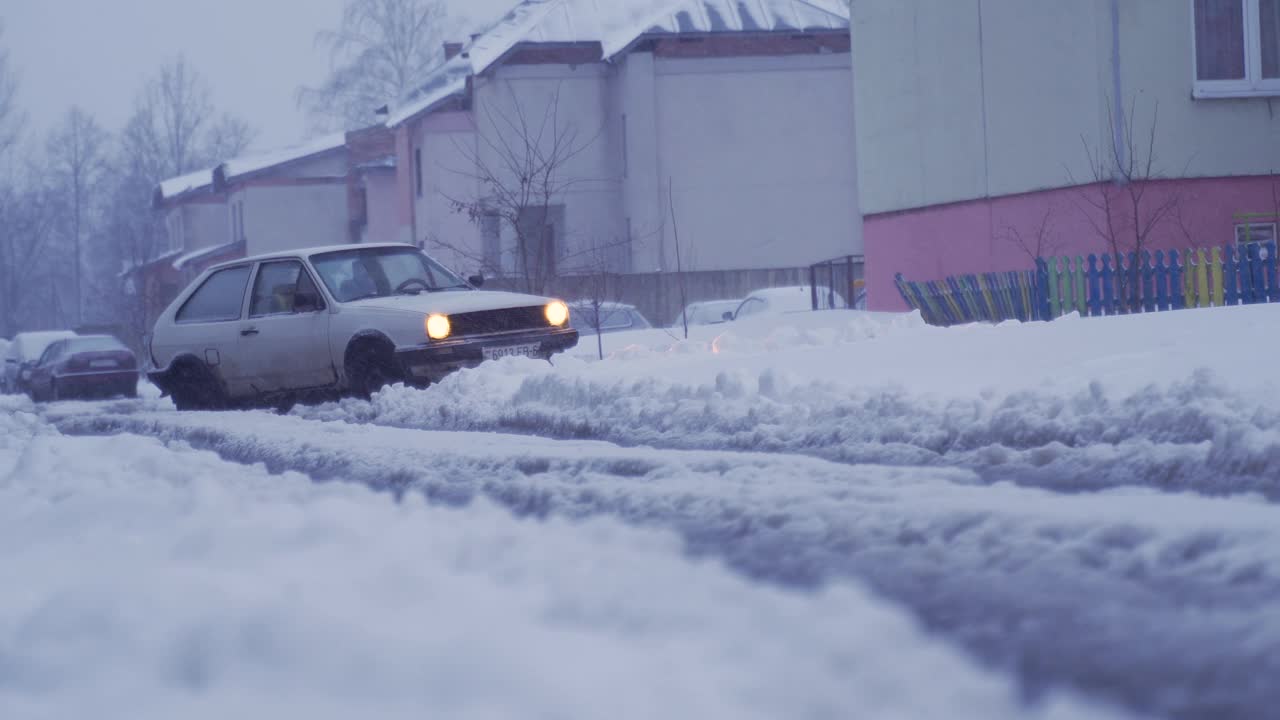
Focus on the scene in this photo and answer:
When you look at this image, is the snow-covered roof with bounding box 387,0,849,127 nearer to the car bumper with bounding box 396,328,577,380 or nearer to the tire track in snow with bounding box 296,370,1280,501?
the car bumper with bounding box 396,328,577,380

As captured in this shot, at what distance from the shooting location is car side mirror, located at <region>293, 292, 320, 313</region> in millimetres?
13023

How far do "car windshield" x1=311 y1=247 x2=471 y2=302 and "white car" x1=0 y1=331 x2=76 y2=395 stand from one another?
1909 centimetres

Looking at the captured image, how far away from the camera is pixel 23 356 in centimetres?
3247

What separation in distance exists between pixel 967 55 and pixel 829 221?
1222cm

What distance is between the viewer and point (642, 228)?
32688 millimetres

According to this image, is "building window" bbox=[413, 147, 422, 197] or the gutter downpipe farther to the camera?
"building window" bbox=[413, 147, 422, 197]

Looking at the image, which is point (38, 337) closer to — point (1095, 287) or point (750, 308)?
point (750, 308)

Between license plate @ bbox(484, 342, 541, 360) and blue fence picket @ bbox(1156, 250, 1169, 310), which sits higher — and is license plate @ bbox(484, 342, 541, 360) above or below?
below

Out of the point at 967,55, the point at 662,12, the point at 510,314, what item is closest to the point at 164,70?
the point at 662,12

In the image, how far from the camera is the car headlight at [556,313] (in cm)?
1296

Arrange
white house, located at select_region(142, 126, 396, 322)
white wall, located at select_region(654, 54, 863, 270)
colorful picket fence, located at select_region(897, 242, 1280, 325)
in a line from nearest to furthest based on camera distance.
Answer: colorful picket fence, located at select_region(897, 242, 1280, 325), white wall, located at select_region(654, 54, 863, 270), white house, located at select_region(142, 126, 396, 322)

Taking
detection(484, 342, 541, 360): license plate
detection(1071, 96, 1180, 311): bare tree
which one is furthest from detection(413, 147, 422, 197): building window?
detection(484, 342, 541, 360): license plate

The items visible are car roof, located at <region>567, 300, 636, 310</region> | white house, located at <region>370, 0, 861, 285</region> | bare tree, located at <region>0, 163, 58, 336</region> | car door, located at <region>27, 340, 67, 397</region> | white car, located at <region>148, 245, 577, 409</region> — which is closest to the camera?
white car, located at <region>148, 245, 577, 409</region>

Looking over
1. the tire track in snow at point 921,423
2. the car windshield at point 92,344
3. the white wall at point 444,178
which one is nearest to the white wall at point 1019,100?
the tire track in snow at point 921,423
